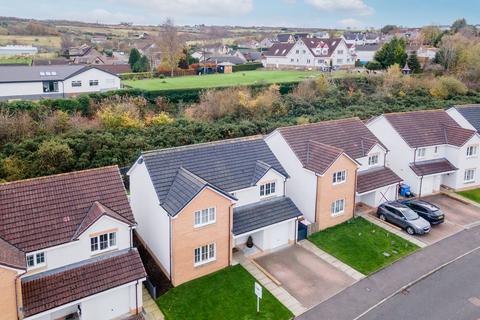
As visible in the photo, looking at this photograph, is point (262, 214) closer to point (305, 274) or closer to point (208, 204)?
point (305, 274)

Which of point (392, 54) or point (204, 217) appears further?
point (392, 54)

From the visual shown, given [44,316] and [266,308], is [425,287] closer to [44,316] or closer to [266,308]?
[266,308]

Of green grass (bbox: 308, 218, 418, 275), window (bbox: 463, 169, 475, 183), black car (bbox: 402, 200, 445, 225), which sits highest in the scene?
window (bbox: 463, 169, 475, 183)

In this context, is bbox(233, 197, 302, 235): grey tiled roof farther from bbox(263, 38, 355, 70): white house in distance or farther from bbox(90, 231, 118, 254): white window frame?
bbox(263, 38, 355, 70): white house in distance

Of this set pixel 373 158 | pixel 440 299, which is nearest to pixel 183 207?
pixel 440 299

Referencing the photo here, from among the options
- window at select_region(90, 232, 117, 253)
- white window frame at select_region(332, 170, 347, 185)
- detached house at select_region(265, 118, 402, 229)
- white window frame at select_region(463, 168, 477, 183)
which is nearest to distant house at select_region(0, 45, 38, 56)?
detached house at select_region(265, 118, 402, 229)

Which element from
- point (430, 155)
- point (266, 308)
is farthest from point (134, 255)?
point (430, 155)

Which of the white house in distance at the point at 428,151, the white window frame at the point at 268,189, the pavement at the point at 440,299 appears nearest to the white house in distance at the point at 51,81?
the white window frame at the point at 268,189
